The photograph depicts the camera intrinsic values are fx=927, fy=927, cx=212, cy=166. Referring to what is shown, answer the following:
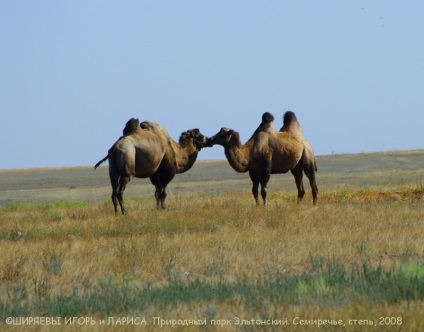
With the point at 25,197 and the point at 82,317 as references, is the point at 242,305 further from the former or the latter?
the point at 25,197

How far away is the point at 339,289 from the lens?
8.09 metres

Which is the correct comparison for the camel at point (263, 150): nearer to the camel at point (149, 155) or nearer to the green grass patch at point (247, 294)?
the camel at point (149, 155)

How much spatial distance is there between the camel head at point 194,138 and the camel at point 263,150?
0.80ft

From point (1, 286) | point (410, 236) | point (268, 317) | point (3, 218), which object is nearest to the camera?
point (268, 317)

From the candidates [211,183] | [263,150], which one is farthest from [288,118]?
[211,183]

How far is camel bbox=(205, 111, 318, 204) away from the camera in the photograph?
19.8 meters

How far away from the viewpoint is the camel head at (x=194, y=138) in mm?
20559

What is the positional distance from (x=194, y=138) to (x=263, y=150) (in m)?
1.61

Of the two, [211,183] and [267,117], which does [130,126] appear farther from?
[211,183]

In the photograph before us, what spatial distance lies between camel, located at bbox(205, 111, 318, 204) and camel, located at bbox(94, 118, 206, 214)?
0.55 m

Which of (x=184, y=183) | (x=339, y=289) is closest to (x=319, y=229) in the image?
(x=339, y=289)

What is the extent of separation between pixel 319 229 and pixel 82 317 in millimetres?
6948

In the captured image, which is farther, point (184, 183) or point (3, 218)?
point (184, 183)

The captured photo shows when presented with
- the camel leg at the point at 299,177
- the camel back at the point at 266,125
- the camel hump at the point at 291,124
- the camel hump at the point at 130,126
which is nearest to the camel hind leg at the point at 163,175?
the camel hump at the point at 130,126
